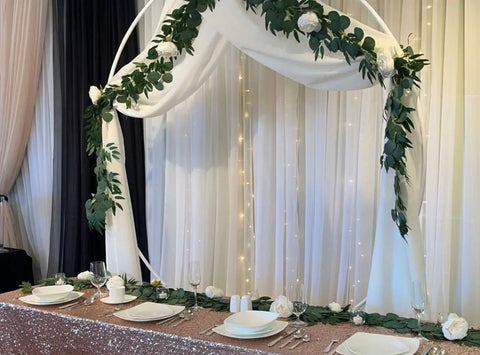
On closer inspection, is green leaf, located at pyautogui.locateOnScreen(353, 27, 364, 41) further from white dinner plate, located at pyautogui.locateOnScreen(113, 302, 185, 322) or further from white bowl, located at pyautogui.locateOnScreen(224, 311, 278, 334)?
white dinner plate, located at pyautogui.locateOnScreen(113, 302, 185, 322)

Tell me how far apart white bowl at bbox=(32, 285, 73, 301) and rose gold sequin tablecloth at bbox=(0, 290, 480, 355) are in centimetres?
5

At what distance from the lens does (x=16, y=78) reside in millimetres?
4254

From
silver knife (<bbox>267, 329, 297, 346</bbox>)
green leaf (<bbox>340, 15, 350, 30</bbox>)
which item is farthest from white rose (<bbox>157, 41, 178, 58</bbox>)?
silver knife (<bbox>267, 329, 297, 346</bbox>)

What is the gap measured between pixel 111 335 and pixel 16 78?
9.53ft

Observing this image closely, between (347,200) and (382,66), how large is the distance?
1054 mm

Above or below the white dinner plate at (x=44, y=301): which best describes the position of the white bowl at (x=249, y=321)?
above

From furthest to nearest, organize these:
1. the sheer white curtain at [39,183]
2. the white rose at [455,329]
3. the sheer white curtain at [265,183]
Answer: the sheer white curtain at [39,183] < the sheer white curtain at [265,183] < the white rose at [455,329]

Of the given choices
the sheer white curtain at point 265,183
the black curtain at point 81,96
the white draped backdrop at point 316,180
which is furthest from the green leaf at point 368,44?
the black curtain at point 81,96

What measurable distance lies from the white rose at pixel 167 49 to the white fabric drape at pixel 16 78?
196cm

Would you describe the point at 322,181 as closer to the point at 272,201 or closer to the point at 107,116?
the point at 272,201

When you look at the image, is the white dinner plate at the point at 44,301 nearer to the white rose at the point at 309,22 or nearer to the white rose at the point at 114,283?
the white rose at the point at 114,283

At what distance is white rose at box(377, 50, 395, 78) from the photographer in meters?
2.12

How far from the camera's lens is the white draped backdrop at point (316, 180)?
2691 millimetres

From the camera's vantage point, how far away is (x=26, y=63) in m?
4.24
